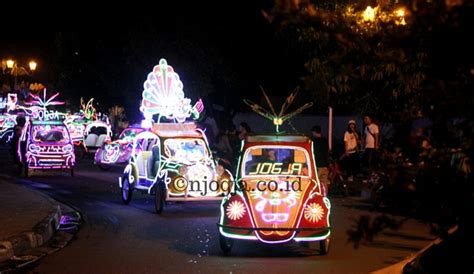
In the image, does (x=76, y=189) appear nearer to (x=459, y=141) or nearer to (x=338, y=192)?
A: (x=338, y=192)

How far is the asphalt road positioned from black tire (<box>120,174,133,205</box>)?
7.4 inches

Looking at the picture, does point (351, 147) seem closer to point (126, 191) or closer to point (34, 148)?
point (126, 191)

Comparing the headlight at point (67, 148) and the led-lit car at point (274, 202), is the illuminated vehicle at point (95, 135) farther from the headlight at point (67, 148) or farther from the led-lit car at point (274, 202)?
the led-lit car at point (274, 202)

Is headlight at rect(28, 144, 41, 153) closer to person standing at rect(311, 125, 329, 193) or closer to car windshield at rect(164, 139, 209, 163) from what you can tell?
car windshield at rect(164, 139, 209, 163)

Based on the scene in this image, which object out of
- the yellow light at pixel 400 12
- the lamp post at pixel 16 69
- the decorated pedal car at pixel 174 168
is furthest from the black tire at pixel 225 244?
the lamp post at pixel 16 69

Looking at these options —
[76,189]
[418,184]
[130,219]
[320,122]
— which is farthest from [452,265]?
[320,122]

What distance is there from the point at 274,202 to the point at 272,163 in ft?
3.32

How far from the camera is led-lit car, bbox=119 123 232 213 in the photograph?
50.6 feet

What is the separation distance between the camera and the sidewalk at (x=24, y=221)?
11.6 meters

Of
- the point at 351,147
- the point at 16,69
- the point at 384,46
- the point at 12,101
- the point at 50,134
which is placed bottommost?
the point at 351,147

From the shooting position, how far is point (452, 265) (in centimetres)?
457

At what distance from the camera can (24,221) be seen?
13594 mm

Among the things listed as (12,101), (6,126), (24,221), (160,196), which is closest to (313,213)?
(160,196)

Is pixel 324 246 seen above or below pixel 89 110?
below
